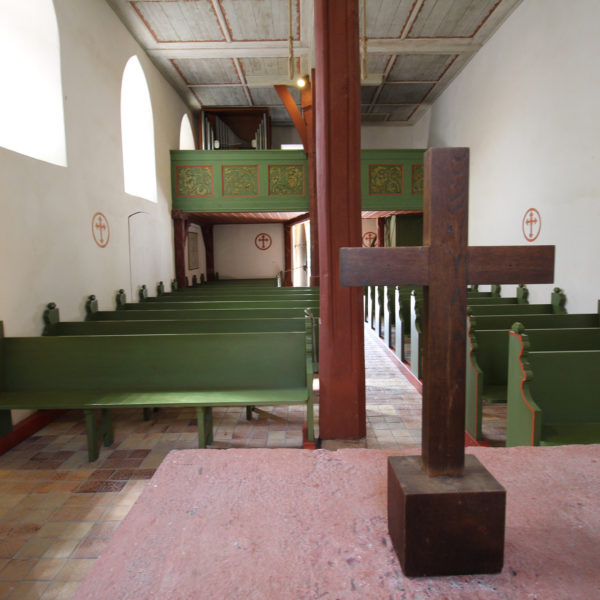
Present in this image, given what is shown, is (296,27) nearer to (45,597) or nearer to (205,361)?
(205,361)

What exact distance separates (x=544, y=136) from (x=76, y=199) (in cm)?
582

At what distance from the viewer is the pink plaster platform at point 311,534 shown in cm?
73

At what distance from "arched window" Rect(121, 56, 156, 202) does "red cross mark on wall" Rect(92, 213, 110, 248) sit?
1.32 m

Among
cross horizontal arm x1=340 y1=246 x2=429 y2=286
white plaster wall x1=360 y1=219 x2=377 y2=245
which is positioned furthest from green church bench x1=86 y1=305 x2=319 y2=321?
white plaster wall x1=360 y1=219 x2=377 y2=245

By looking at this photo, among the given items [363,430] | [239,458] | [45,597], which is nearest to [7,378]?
[45,597]

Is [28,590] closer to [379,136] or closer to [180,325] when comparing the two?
[180,325]

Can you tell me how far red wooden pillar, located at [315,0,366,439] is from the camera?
2979 mm

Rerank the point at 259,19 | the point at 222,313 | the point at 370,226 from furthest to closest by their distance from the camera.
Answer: the point at 370,226
the point at 259,19
the point at 222,313

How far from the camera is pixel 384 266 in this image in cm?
82

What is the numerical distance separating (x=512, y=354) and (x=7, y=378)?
3.81 metres

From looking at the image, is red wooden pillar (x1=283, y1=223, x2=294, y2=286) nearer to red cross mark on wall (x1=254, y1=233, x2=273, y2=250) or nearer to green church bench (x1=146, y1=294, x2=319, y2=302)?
red cross mark on wall (x1=254, y1=233, x2=273, y2=250)

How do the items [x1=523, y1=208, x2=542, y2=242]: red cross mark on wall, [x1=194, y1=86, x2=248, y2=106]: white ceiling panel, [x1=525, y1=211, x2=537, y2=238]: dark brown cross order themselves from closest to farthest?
[x1=523, y1=208, x2=542, y2=242]: red cross mark on wall
[x1=525, y1=211, x2=537, y2=238]: dark brown cross
[x1=194, y1=86, x2=248, y2=106]: white ceiling panel

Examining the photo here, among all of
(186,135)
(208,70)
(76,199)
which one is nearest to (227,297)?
(76,199)

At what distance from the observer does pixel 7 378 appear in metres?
3.67
